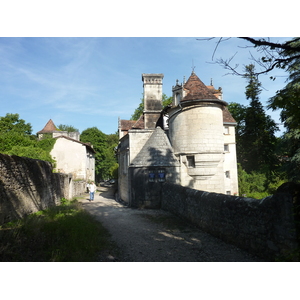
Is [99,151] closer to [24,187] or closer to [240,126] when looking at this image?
[240,126]

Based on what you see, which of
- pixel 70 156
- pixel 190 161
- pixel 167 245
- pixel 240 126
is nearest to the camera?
pixel 167 245

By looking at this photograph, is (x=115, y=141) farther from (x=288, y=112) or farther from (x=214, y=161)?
(x=288, y=112)

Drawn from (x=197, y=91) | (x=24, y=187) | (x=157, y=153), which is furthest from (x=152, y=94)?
(x=24, y=187)

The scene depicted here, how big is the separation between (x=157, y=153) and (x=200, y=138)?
2.70m

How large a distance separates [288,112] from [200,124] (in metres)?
9.29

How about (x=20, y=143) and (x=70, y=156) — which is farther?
(x=70, y=156)

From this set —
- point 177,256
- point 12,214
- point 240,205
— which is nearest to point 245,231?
point 240,205

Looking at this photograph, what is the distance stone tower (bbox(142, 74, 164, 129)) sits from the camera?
17.4 meters

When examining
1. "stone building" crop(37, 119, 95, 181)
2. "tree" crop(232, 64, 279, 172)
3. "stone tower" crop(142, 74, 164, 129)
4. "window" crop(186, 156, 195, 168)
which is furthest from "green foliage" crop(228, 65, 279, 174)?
"stone building" crop(37, 119, 95, 181)

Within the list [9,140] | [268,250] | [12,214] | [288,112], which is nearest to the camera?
[288,112]

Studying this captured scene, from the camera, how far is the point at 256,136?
28.2 meters

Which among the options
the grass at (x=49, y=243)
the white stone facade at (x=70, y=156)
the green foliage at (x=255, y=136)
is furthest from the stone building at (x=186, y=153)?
the green foliage at (x=255, y=136)

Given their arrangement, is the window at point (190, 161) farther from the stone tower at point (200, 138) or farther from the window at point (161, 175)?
the window at point (161, 175)

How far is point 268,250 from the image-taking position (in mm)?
4875
